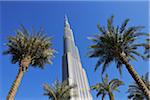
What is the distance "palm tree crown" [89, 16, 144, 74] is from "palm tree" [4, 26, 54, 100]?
618 centimetres

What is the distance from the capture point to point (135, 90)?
44.2 metres

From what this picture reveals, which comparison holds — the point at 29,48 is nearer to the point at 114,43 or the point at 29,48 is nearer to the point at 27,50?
the point at 27,50

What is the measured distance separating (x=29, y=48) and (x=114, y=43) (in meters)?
9.83

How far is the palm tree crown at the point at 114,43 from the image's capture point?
92.6 feet

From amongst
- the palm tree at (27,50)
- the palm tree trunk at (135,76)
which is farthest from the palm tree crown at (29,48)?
the palm tree trunk at (135,76)

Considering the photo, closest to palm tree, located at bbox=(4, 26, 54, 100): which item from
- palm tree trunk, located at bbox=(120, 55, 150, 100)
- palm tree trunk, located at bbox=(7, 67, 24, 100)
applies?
palm tree trunk, located at bbox=(7, 67, 24, 100)

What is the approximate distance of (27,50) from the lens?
2994 centimetres

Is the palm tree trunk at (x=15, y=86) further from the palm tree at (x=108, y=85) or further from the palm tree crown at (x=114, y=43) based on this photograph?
the palm tree at (x=108, y=85)

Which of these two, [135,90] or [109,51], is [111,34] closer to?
[109,51]

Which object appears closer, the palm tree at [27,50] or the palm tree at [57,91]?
the palm tree at [27,50]

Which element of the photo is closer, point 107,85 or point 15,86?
point 15,86

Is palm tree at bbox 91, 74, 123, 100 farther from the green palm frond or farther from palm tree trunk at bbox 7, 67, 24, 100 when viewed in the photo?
palm tree trunk at bbox 7, 67, 24, 100

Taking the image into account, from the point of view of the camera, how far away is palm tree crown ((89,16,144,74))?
28219 millimetres

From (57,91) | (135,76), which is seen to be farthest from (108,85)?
(135,76)
